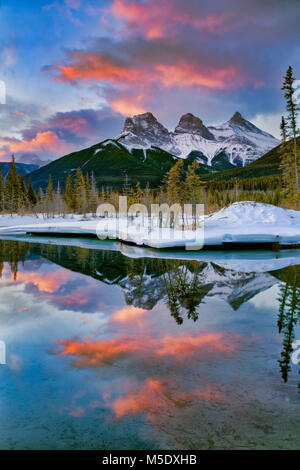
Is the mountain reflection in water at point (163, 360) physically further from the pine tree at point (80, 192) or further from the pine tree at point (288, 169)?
the pine tree at point (80, 192)

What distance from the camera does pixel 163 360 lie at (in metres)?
5.15

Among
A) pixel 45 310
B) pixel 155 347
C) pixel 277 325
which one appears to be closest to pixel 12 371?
pixel 155 347

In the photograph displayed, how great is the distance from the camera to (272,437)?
323cm

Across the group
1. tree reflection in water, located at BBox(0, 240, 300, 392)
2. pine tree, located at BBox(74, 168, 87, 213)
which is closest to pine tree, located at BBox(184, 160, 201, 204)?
tree reflection in water, located at BBox(0, 240, 300, 392)

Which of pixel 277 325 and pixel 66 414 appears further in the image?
pixel 277 325

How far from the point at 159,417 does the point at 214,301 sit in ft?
17.5

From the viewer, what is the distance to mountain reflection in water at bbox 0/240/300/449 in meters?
3.39

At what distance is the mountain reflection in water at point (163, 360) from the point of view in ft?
11.1

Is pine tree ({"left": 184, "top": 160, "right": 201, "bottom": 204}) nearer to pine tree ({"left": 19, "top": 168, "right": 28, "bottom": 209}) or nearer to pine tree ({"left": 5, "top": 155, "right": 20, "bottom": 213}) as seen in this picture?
pine tree ({"left": 19, "top": 168, "right": 28, "bottom": 209})

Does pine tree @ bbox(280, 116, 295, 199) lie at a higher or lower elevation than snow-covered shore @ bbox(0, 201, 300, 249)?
higher

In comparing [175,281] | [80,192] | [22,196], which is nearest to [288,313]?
[175,281]

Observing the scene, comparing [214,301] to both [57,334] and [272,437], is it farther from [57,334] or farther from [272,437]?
[272,437]

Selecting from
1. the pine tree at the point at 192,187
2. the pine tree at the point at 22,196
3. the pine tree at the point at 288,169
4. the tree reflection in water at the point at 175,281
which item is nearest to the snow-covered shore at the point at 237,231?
the tree reflection in water at the point at 175,281

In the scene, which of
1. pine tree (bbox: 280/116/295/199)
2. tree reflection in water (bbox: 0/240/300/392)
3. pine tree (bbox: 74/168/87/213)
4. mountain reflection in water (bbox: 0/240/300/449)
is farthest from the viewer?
pine tree (bbox: 74/168/87/213)
